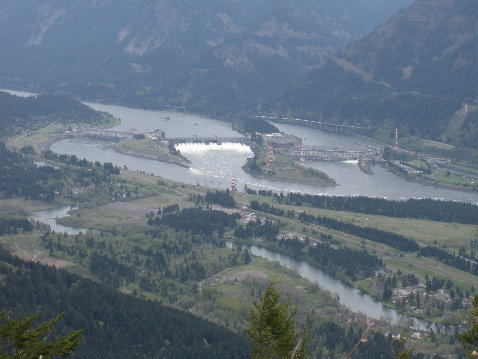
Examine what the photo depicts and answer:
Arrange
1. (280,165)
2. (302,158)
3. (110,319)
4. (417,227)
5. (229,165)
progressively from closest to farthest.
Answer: (110,319), (417,227), (280,165), (229,165), (302,158)

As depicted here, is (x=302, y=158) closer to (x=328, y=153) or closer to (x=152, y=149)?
(x=328, y=153)

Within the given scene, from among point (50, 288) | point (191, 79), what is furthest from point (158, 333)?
point (191, 79)

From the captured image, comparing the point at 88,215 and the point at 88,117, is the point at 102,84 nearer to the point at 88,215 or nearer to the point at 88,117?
the point at 88,117

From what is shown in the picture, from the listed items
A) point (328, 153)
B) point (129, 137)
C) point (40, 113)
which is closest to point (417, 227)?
point (328, 153)

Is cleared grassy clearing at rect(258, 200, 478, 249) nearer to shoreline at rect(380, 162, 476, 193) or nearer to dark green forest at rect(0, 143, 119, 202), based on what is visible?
shoreline at rect(380, 162, 476, 193)

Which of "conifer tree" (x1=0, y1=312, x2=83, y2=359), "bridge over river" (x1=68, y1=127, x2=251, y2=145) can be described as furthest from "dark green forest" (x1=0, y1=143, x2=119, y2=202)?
"conifer tree" (x1=0, y1=312, x2=83, y2=359)

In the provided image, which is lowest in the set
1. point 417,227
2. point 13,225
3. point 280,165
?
point 13,225

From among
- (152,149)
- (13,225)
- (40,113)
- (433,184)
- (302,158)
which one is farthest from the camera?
(40,113)
